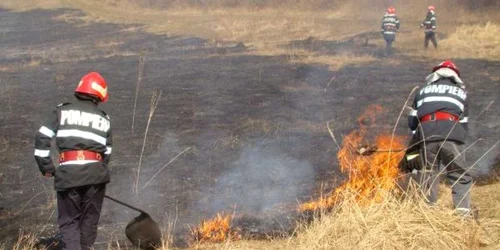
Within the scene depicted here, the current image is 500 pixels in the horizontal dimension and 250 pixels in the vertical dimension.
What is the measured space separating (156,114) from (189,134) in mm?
2165

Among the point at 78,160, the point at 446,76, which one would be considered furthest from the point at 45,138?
the point at 446,76

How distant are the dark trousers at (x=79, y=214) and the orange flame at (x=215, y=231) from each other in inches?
55.1

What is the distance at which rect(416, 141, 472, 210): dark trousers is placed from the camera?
580 cm

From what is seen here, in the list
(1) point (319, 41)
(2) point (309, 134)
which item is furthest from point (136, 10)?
(2) point (309, 134)

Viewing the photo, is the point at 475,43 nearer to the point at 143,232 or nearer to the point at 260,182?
the point at 260,182

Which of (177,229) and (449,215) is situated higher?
(449,215)

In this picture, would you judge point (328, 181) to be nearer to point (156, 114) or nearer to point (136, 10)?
point (156, 114)

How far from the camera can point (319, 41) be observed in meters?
24.0

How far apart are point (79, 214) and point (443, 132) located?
13.0 feet

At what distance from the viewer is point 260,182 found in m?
8.17

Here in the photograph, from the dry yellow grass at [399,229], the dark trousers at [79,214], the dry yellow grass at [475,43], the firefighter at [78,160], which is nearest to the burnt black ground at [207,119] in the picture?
the dark trousers at [79,214]

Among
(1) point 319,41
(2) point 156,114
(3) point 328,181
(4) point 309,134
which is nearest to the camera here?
(3) point 328,181

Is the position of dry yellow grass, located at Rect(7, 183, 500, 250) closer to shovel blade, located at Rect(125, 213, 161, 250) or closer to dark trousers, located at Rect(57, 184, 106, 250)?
shovel blade, located at Rect(125, 213, 161, 250)

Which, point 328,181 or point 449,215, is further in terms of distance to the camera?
point 328,181
